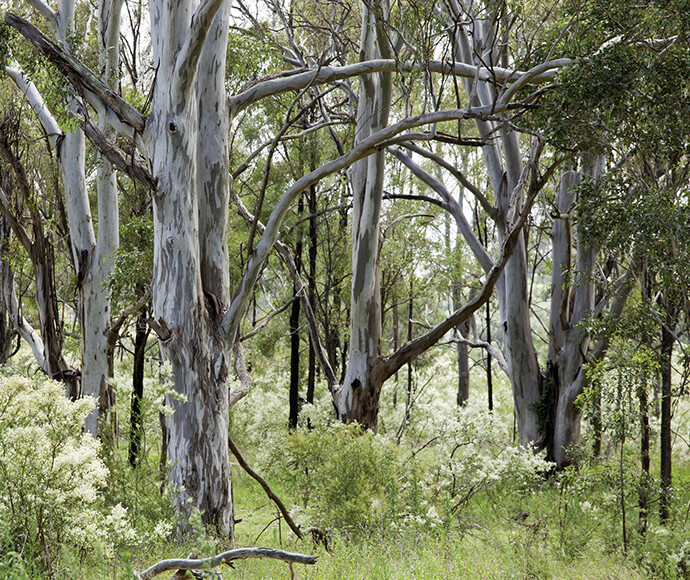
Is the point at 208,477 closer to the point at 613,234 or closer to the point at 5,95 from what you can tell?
the point at 613,234

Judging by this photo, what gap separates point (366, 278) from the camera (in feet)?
27.8

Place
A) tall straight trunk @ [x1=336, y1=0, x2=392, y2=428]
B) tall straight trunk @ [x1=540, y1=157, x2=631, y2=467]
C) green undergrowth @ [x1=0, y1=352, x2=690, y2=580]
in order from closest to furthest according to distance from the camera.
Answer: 1. green undergrowth @ [x1=0, y1=352, x2=690, y2=580]
2. tall straight trunk @ [x1=336, y1=0, x2=392, y2=428]
3. tall straight trunk @ [x1=540, y1=157, x2=631, y2=467]

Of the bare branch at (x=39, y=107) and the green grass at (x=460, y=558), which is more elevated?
the bare branch at (x=39, y=107)

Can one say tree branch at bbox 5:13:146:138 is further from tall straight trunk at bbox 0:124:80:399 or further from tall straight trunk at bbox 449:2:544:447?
tall straight trunk at bbox 449:2:544:447

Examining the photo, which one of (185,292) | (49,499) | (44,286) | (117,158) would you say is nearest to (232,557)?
(49,499)

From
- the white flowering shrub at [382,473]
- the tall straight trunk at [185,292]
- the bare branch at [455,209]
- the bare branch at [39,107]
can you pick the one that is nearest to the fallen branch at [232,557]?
the white flowering shrub at [382,473]

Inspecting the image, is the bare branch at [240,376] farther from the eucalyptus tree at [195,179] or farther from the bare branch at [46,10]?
the bare branch at [46,10]

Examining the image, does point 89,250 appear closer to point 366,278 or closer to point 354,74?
point 366,278

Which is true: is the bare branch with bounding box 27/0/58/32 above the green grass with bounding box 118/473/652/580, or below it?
above

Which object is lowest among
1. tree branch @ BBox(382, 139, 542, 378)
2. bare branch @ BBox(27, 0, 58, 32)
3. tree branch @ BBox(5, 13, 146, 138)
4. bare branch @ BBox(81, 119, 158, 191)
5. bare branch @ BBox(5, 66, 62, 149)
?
tree branch @ BBox(382, 139, 542, 378)

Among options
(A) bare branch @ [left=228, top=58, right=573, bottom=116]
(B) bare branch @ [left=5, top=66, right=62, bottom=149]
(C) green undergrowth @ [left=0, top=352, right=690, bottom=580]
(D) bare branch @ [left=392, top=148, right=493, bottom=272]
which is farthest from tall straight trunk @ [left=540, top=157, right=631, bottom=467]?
(B) bare branch @ [left=5, top=66, right=62, bottom=149]

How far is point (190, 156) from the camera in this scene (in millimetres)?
5445

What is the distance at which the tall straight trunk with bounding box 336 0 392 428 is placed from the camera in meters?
8.23

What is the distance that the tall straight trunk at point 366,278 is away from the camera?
8227 mm
